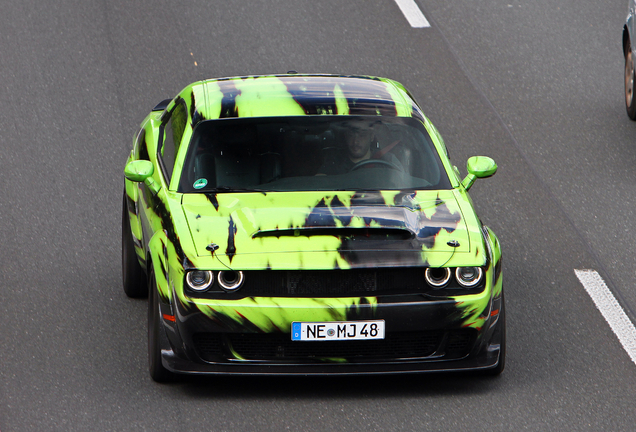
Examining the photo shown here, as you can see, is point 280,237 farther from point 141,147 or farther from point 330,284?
point 141,147

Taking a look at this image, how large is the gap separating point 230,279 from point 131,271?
7.13 feet

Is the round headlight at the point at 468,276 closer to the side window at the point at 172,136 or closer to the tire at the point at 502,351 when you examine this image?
the tire at the point at 502,351

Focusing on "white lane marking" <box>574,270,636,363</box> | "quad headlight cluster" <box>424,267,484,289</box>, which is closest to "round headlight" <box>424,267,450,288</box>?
"quad headlight cluster" <box>424,267,484,289</box>

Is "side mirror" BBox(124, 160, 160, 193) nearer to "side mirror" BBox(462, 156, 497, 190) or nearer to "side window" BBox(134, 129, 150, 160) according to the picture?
"side window" BBox(134, 129, 150, 160)

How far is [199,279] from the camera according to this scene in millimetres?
6684

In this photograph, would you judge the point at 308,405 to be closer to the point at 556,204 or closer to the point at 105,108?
the point at 556,204

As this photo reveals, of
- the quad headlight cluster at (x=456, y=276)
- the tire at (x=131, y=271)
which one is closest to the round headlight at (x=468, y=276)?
the quad headlight cluster at (x=456, y=276)

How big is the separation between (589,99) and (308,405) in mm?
7960

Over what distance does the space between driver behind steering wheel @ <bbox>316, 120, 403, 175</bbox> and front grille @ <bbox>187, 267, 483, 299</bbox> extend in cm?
119

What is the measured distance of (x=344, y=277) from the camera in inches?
262

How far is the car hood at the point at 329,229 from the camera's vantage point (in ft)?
21.8

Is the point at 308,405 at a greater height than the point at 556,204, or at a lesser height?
greater

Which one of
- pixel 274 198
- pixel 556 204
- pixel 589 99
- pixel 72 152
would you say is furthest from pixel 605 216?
pixel 72 152

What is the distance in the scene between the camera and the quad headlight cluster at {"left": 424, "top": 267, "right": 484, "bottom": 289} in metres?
6.71
